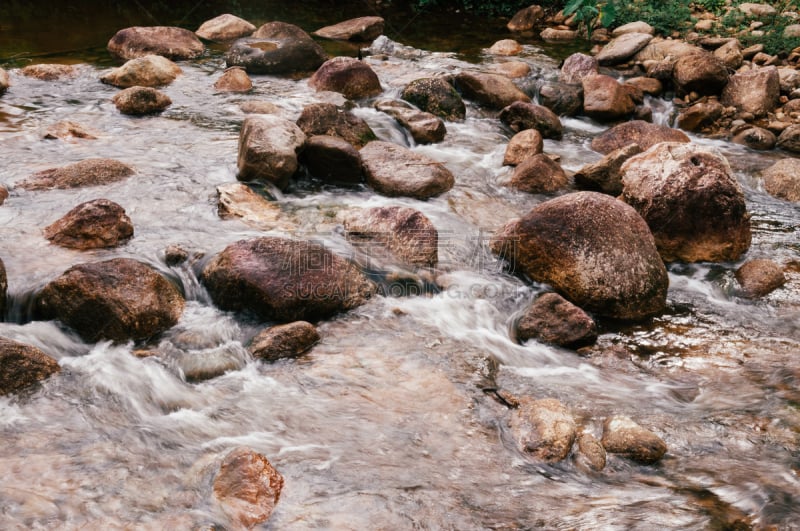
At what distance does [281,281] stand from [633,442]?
250 cm

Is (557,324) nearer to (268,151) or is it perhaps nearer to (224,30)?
(268,151)

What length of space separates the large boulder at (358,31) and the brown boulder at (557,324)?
398 inches

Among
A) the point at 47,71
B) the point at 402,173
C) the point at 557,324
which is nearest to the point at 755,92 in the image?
the point at 402,173

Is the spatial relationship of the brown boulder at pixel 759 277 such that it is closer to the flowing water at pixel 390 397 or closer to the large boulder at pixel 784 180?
the flowing water at pixel 390 397

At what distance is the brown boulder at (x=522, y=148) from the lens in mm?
7438

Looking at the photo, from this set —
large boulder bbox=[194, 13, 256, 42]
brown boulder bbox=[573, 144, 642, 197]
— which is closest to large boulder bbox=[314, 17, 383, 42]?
large boulder bbox=[194, 13, 256, 42]

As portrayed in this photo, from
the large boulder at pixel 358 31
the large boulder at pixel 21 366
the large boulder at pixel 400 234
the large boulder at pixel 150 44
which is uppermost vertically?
the large boulder at pixel 358 31

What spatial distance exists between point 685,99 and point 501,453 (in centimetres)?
853

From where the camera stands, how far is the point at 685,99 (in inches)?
396

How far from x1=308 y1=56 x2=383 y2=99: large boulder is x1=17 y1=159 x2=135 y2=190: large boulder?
3824mm

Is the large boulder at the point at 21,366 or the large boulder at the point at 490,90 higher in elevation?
the large boulder at the point at 490,90

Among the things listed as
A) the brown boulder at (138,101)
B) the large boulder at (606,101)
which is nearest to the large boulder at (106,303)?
the brown boulder at (138,101)

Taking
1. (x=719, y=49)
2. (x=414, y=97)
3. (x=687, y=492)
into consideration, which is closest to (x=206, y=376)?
(x=687, y=492)

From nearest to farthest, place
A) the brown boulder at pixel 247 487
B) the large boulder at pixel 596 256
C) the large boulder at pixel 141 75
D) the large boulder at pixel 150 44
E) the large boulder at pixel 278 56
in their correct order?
the brown boulder at pixel 247 487 → the large boulder at pixel 596 256 → the large boulder at pixel 141 75 → the large boulder at pixel 278 56 → the large boulder at pixel 150 44
